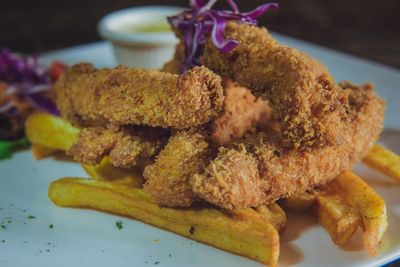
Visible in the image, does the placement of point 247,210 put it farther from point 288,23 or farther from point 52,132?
point 288,23

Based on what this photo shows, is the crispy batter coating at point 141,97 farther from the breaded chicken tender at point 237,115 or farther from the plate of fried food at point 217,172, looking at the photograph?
the breaded chicken tender at point 237,115

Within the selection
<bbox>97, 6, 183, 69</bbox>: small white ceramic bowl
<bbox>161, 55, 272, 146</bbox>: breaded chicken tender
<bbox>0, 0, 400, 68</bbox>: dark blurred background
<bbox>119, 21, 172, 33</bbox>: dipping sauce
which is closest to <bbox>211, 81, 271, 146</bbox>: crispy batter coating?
<bbox>161, 55, 272, 146</bbox>: breaded chicken tender

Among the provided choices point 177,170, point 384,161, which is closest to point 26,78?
point 177,170

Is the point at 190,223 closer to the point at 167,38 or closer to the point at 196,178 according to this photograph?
the point at 196,178

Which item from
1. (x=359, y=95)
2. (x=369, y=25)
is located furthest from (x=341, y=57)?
(x=369, y=25)

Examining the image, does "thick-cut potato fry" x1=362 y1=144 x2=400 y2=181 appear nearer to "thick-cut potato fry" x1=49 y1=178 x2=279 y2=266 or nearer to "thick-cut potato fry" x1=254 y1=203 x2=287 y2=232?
"thick-cut potato fry" x1=254 y1=203 x2=287 y2=232

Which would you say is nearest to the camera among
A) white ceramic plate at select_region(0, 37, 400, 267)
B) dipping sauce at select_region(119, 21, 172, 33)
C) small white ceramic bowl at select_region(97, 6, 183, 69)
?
white ceramic plate at select_region(0, 37, 400, 267)
